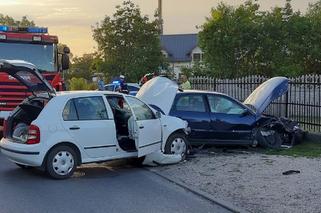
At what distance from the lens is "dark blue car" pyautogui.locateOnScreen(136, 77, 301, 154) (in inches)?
504

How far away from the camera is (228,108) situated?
44.3ft

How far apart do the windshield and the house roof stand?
212 feet

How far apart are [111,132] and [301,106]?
23.9 feet

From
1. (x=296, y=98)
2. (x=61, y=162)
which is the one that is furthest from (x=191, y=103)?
(x=296, y=98)

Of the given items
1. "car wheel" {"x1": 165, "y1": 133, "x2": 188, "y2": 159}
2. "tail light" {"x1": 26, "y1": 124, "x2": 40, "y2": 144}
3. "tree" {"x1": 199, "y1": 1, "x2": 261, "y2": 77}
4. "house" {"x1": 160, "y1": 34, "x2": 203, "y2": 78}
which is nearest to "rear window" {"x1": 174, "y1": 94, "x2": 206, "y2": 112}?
"car wheel" {"x1": 165, "y1": 133, "x2": 188, "y2": 159}

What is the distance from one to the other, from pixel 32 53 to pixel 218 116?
6.24m

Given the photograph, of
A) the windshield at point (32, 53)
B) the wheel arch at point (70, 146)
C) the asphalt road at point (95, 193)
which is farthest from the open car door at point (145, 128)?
the windshield at point (32, 53)

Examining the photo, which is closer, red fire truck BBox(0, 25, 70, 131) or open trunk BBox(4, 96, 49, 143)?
open trunk BBox(4, 96, 49, 143)

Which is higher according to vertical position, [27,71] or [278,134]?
[27,71]

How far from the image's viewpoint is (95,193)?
901cm

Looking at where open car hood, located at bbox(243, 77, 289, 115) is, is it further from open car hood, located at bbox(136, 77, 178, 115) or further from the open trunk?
the open trunk

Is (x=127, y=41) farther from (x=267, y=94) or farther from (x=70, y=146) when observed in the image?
(x=70, y=146)

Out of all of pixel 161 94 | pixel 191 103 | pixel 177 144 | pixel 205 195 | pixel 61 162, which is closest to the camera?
pixel 205 195

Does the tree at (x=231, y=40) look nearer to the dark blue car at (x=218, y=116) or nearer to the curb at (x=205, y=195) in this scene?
the dark blue car at (x=218, y=116)
